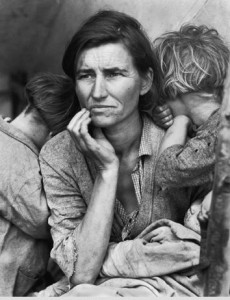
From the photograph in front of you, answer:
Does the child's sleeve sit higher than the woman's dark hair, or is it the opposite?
the woman's dark hair

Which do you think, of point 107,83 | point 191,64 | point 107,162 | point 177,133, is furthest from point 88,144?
point 191,64

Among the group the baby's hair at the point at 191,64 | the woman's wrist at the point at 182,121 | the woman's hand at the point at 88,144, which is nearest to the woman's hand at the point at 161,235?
the woman's hand at the point at 88,144

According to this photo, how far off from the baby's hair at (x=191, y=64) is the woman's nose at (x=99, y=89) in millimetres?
262

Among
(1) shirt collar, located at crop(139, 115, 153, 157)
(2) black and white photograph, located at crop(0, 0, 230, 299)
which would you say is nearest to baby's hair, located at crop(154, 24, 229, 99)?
(2) black and white photograph, located at crop(0, 0, 230, 299)

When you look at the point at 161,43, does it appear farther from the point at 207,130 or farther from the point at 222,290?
the point at 222,290

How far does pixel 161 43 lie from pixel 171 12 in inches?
21.2

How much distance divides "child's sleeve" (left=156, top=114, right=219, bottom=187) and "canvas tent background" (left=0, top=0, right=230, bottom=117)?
2.82ft

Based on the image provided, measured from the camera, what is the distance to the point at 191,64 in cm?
325

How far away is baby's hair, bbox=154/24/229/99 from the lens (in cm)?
326

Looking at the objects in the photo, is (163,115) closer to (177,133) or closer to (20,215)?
(177,133)

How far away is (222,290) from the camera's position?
258 centimetres

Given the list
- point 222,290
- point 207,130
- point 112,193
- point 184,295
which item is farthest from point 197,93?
point 222,290

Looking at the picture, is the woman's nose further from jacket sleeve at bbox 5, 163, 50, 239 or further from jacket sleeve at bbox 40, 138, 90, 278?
jacket sleeve at bbox 5, 163, 50, 239

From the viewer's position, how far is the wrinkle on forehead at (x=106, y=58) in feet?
10.4
